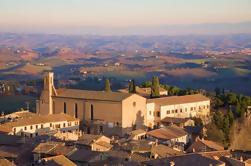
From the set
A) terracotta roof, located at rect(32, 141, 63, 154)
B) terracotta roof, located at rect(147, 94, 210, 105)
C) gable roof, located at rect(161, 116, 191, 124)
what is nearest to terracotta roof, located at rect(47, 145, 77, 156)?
→ terracotta roof, located at rect(32, 141, 63, 154)

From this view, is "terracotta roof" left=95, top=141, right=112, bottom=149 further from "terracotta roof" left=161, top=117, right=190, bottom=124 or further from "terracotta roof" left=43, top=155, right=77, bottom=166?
"terracotta roof" left=161, top=117, right=190, bottom=124

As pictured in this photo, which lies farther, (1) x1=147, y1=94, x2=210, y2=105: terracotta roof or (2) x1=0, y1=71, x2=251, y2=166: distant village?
(1) x1=147, y1=94, x2=210, y2=105: terracotta roof

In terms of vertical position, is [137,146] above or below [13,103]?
above

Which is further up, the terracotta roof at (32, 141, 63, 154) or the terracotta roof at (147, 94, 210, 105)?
the terracotta roof at (32, 141, 63, 154)

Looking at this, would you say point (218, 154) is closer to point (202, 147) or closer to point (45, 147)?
point (202, 147)

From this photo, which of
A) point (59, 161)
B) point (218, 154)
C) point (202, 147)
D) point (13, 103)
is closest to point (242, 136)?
point (202, 147)

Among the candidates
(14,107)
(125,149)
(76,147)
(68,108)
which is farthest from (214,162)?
(14,107)
